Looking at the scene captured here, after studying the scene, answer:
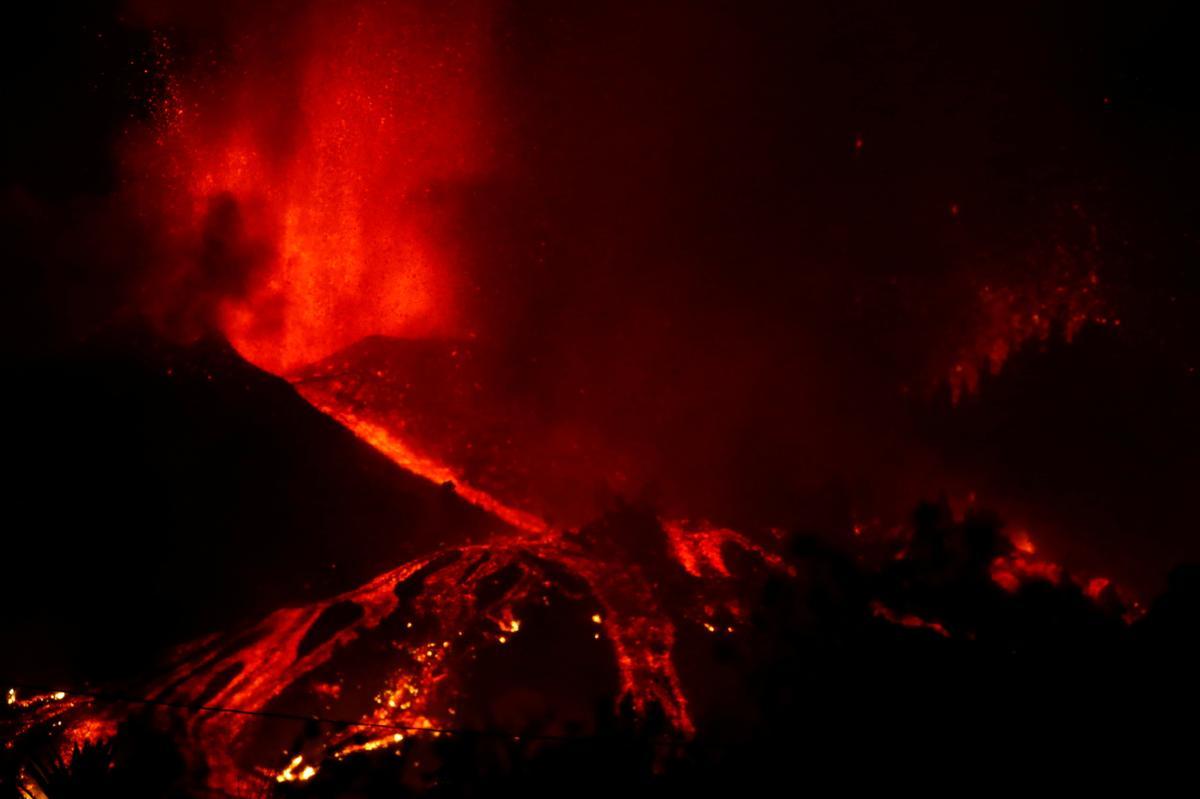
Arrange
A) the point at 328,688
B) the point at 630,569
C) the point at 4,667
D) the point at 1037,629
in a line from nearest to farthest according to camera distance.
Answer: the point at 1037,629 → the point at 328,688 → the point at 4,667 → the point at 630,569

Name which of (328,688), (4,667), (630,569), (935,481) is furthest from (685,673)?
(935,481)

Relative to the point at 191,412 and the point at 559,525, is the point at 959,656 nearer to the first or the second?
the point at 559,525

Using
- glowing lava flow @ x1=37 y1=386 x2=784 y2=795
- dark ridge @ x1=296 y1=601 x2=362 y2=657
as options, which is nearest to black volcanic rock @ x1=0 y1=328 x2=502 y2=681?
glowing lava flow @ x1=37 y1=386 x2=784 y2=795

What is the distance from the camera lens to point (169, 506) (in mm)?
14375

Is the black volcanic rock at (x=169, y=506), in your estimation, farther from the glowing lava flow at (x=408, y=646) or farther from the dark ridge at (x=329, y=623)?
the dark ridge at (x=329, y=623)

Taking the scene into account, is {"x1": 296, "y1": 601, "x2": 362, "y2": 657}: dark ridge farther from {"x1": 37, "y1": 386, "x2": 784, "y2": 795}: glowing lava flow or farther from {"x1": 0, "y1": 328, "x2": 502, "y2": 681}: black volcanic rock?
{"x1": 0, "y1": 328, "x2": 502, "y2": 681}: black volcanic rock

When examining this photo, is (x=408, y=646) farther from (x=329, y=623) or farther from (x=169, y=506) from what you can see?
(x=169, y=506)

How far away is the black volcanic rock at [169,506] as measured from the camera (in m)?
12.9

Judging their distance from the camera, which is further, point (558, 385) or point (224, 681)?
point (558, 385)

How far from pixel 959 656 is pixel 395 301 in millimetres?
21008

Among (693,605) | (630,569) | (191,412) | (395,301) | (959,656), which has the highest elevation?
(395,301)

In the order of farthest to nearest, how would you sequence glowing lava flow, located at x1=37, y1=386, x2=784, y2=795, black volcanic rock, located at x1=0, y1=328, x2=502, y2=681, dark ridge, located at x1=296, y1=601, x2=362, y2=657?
black volcanic rock, located at x1=0, y1=328, x2=502, y2=681 → dark ridge, located at x1=296, y1=601, x2=362, y2=657 → glowing lava flow, located at x1=37, y1=386, x2=784, y2=795

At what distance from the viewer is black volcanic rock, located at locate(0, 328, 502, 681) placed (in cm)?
1290

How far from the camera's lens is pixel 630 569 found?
13.6 meters
